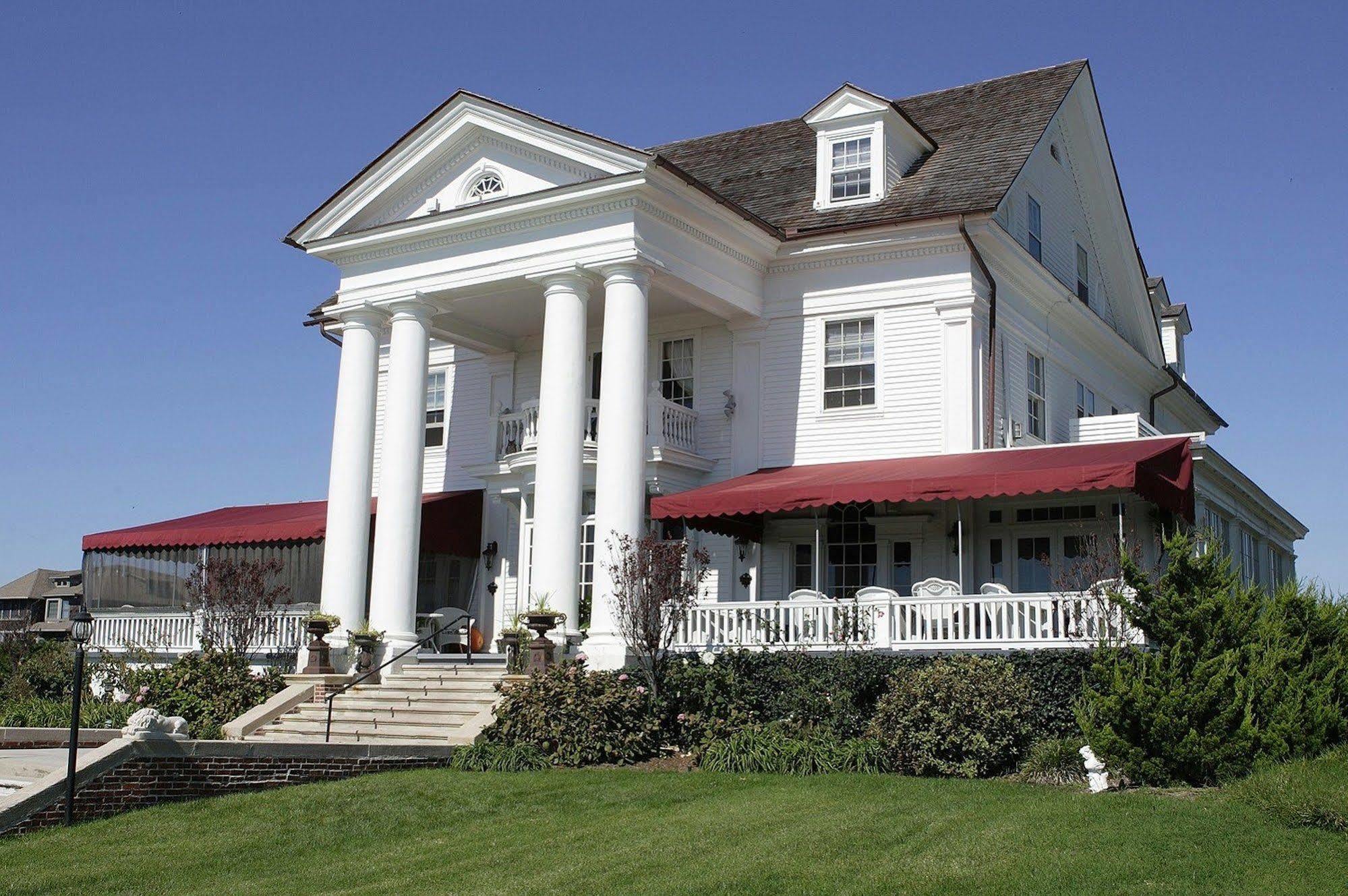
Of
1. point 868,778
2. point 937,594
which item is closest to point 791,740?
point 868,778

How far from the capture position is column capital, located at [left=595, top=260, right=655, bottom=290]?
21.5 meters

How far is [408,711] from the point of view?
2020 cm

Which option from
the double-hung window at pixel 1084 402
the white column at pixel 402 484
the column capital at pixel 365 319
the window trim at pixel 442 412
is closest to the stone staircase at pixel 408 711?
the white column at pixel 402 484

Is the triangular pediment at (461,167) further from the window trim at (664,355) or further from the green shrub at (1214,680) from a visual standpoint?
the green shrub at (1214,680)

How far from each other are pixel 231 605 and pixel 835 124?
1405 cm

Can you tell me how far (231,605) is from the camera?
22750mm

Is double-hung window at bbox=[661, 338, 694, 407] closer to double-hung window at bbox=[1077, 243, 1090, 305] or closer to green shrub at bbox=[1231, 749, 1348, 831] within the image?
double-hung window at bbox=[1077, 243, 1090, 305]

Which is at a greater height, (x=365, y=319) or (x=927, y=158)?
Answer: (x=927, y=158)

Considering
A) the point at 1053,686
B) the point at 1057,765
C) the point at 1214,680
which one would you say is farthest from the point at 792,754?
the point at 1214,680

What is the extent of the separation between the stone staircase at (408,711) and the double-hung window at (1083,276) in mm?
15374

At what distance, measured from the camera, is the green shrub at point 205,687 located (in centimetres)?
2080

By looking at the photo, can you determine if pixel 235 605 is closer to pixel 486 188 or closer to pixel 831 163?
pixel 486 188

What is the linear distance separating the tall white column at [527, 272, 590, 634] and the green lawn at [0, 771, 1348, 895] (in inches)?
217

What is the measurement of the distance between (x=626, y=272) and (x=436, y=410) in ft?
26.9
